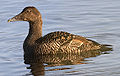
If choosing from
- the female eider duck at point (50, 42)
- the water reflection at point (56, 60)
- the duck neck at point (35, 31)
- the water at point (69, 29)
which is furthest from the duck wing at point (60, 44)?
the water at point (69, 29)

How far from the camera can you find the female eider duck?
14484 mm

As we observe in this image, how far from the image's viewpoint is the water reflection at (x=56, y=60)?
1321cm

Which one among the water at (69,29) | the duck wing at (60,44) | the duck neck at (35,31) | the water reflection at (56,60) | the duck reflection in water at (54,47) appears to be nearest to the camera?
the water at (69,29)

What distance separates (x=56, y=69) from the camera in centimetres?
1280

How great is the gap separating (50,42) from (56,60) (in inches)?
29.8

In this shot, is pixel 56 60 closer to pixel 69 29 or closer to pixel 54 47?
pixel 54 47

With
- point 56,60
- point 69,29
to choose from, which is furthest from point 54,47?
point 69,29

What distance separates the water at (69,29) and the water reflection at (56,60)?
3 centimetres

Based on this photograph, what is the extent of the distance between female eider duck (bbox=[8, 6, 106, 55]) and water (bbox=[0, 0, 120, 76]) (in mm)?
520

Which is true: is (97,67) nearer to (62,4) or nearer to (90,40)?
(90,40)

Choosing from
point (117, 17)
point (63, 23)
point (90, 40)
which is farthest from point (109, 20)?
point (90, 40)

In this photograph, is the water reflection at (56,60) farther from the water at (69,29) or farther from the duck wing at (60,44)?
the duck wing at (60,44)

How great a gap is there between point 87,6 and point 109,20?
7.79 feet

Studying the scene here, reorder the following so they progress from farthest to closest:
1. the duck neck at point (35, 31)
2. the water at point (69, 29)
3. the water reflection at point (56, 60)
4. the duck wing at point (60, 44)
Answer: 1. the duck neck at point (35, 31)
2. the duck wing at point (60, 44)
3. the water reflection at point (56, 60)
4. the water at point (69, 29)
